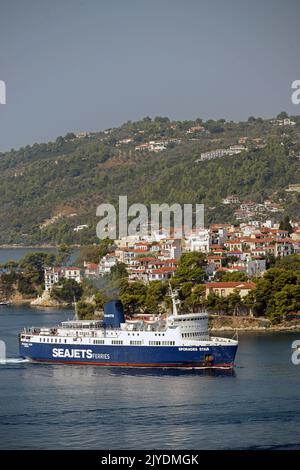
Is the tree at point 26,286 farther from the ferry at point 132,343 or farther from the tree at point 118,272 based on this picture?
the ferry at point 132,343

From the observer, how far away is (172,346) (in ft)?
86.2

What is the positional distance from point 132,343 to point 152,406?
5172mm

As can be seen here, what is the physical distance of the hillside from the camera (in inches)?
2899

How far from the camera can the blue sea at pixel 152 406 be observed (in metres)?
19.4

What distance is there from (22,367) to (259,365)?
4633mm

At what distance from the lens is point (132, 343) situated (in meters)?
26.8

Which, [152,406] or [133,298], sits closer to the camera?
[152,406]

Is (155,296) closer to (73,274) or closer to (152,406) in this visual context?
(73,274)

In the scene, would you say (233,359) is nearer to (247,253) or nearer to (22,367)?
(22,367)

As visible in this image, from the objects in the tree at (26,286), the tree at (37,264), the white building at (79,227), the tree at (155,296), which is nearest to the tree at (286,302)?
the tree at (155,296)

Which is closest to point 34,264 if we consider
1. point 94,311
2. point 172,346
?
point 94,311

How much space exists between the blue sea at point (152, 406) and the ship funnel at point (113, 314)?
1.27 m

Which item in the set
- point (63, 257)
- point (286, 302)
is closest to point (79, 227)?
point (63, 257)

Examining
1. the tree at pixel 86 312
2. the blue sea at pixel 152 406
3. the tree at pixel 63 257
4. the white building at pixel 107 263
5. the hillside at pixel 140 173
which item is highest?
the hillside at pixel 140 173
